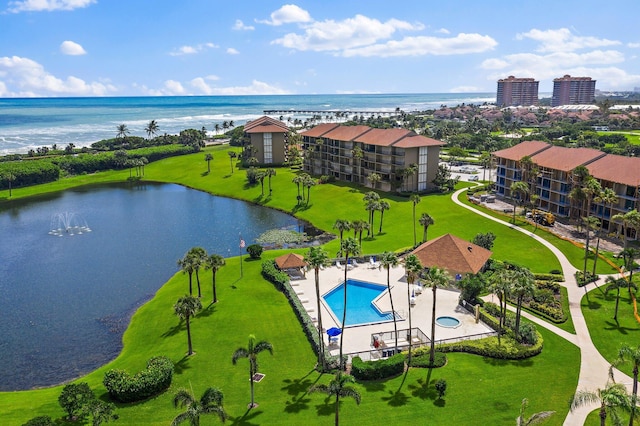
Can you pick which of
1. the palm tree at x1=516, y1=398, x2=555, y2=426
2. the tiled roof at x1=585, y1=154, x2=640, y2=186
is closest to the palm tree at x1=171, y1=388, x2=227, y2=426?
the palm tree at x1=516, y1=398, x2=555, y2=426

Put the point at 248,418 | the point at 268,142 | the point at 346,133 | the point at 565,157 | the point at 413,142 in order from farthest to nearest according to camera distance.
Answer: the point at 268,142, the point at 346,133, the point at 413,142, the point at 565,157, the point at 248,418

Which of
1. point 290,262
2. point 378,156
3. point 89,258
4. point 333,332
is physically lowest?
point 89,258

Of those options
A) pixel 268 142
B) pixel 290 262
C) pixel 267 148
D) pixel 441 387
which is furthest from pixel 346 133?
pixel 441 387

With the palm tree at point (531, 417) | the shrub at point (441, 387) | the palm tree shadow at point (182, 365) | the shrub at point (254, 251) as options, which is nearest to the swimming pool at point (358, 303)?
the shrub at point (441, 387)

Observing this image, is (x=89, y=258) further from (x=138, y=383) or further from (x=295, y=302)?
(x=138, y=383)

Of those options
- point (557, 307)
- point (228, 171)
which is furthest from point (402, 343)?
point (228, 171)

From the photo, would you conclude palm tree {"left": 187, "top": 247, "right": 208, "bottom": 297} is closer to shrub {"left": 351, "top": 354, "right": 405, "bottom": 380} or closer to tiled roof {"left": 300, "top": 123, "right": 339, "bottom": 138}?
shrub {"left": 351, "top": 354, "right": 405, "bottom": 380}
